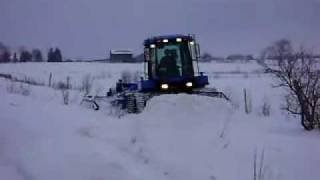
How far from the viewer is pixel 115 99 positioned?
16.3m

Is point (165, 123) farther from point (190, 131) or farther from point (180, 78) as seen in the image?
point (180, 78)

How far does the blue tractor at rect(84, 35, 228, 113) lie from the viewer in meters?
15.6

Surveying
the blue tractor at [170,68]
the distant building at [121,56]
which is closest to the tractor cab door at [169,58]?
the blue tractor at [170,68]

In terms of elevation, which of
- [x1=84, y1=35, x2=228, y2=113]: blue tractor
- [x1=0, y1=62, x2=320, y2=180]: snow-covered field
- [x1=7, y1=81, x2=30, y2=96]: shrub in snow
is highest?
[x1=84, y1=35, x2=228, y2=113]: blue tractor

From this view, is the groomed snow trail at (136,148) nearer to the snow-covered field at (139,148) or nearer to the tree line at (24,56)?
the snow-covered field at (139,148)

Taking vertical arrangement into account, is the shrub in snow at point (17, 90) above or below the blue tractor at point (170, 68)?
below

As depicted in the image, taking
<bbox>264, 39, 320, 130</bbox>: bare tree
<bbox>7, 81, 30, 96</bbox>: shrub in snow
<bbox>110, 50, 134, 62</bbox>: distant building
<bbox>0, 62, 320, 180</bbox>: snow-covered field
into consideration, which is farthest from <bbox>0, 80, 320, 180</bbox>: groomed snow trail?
<bbox>110, 50, 134, 62</bbox>: distant building

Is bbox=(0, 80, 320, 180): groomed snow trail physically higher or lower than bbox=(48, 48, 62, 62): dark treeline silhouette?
lower

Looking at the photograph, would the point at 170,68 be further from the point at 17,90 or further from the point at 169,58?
the point at 17,90

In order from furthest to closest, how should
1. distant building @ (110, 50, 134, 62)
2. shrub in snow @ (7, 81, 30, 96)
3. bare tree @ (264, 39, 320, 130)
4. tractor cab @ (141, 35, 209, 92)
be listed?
distant building @ (110, 50, 134, 62) → shrub in snow @ (7, 81, 30, 96) → tractor cab @ (141, 35, 209, 92) → bare tree @ (264, 39, 320, 130)

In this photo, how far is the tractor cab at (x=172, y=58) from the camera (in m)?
16.0

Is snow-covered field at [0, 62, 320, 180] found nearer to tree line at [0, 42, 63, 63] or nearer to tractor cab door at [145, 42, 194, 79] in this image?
tractor cab door at [145, 42, 194, 79]

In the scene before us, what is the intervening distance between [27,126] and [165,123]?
3575 mm

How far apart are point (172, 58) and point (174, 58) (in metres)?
0.06
